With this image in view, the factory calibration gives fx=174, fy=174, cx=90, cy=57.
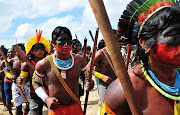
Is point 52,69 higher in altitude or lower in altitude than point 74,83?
higher

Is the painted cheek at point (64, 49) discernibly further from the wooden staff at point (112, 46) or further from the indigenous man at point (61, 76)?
the wooden staff at point (112, 46)

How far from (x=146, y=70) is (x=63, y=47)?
202cm

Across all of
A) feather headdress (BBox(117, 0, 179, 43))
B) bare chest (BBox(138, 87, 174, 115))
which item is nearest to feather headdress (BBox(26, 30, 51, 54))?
feather headdress (BBox(117, 0, 179, 43))

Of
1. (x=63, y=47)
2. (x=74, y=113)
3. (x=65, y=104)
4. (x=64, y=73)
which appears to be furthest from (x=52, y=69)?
(x=74, y=113)

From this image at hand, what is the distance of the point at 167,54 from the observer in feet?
4.46

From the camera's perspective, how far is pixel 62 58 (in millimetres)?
3406

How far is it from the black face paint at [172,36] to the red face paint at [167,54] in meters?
0.03

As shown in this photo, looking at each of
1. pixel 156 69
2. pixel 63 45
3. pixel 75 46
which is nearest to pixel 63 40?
pixel 63 45

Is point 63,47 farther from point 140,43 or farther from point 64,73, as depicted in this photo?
point 140,43

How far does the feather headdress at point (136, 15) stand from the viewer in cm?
154

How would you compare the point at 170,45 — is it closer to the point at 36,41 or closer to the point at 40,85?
the point at 40,85

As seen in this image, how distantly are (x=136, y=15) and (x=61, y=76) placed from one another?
1992 millimetres

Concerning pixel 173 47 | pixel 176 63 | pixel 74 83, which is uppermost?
pixel 173 47

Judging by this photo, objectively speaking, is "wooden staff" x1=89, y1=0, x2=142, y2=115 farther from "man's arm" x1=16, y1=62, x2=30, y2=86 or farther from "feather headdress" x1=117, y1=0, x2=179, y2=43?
"man's arm" x1=16, y1=62, x2=30, y2=86
